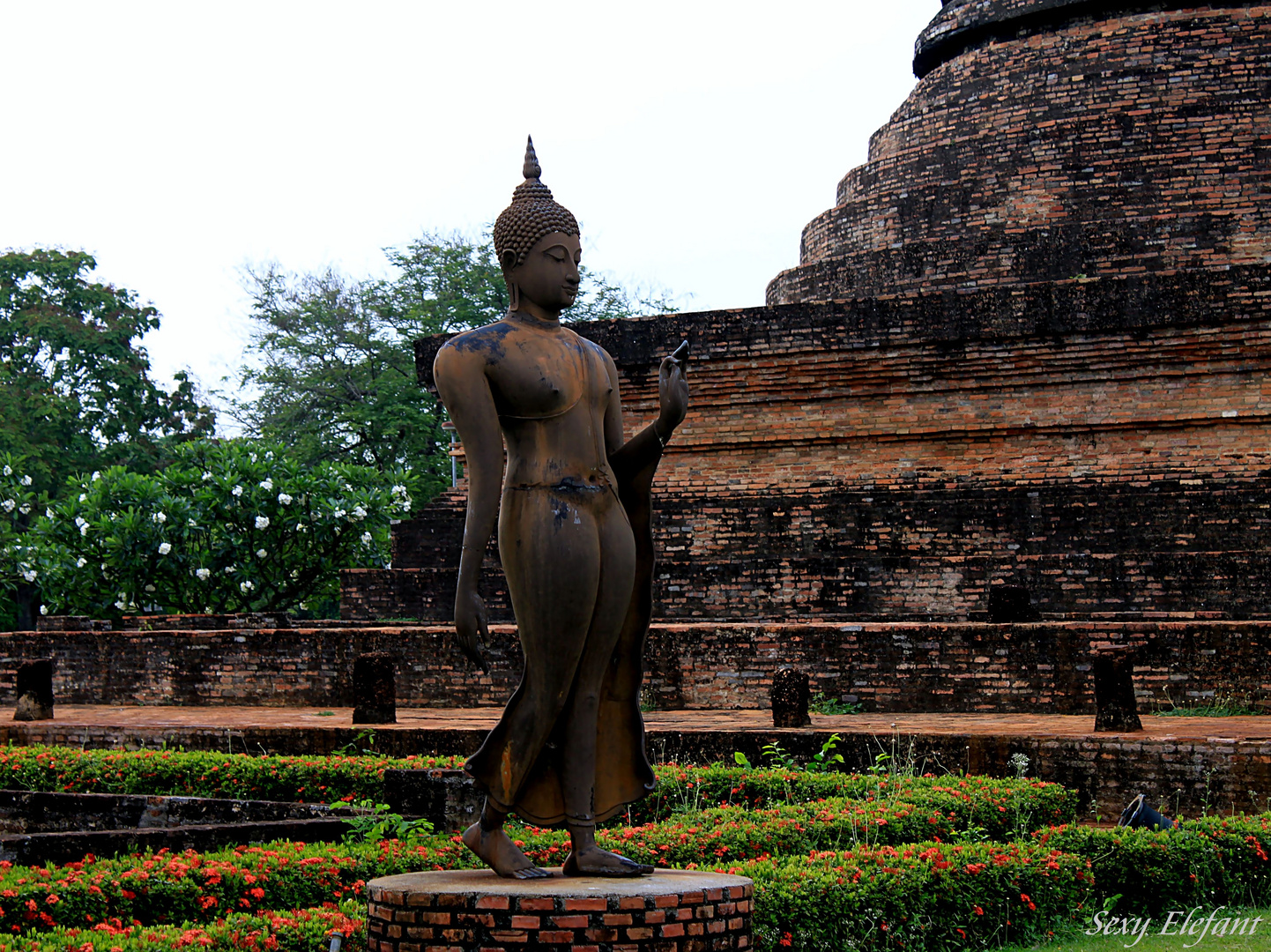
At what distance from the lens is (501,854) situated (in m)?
4.61

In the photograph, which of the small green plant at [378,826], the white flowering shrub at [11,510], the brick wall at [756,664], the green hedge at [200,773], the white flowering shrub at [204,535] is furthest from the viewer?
the white flowering shrub at [11,510]

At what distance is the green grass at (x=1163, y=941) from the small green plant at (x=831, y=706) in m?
4.67

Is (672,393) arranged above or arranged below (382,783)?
above

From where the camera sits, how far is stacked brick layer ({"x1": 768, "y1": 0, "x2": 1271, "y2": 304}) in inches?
602

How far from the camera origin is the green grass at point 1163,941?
5.74 m

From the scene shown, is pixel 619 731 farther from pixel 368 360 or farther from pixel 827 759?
pixel 368 360

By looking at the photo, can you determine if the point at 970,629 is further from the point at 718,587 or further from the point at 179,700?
the point at 179,700

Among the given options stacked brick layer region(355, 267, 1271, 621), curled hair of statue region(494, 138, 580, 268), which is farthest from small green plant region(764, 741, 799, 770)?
curled hair of statue region(494, 138, 580, 268)

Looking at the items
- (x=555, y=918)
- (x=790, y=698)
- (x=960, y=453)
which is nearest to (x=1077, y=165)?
(x=960, y=453)

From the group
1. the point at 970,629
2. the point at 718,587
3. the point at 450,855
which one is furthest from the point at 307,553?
the point at 450,855

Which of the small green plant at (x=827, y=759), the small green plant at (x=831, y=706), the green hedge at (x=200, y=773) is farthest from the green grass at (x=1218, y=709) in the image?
the green hedge at (x=200, y=773)

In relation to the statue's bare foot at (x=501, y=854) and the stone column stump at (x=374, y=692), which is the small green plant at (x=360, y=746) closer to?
the stone column stump at (x=374, y=692)

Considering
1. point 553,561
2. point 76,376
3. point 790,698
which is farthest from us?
point 76,376

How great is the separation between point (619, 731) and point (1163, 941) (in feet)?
8.68
